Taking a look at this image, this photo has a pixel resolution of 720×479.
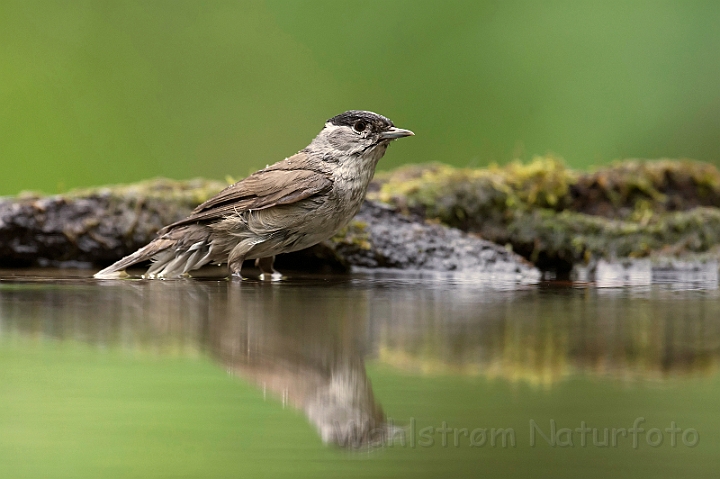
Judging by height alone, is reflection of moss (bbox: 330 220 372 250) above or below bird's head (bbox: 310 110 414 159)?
below

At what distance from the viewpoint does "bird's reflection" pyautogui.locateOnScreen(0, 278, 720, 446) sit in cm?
193

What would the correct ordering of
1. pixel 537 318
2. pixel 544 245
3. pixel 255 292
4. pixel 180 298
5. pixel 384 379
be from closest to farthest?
pixel 384 379, pixel 537 318, pixel 180 298, pixel 255 292, pixel 544 245

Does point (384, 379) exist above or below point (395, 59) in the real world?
below

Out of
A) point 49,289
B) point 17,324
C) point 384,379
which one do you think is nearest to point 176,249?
point 49,289

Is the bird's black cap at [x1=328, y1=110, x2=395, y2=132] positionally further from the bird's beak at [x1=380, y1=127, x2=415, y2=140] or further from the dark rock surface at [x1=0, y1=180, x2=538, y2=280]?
the dark rock surface at [x1=0, y1=180, x2=538, y2=280]

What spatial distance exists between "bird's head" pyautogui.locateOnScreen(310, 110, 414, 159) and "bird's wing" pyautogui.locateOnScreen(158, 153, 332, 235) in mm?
244

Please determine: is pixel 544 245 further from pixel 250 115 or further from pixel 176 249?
pixel 250 115

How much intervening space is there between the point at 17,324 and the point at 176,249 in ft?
6.79

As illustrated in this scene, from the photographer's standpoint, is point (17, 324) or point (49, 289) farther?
point (49, 289)

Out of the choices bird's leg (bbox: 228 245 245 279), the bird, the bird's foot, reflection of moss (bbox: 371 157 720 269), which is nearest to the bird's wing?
the bird

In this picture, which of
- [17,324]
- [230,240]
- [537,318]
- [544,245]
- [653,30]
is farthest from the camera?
[653,30]

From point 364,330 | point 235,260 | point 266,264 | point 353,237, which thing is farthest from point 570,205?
point 364,330

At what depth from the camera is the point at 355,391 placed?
1808 mm

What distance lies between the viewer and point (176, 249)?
4730 millimetres
